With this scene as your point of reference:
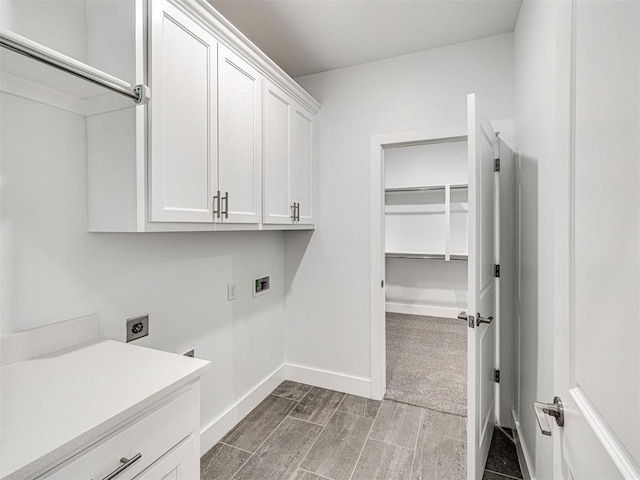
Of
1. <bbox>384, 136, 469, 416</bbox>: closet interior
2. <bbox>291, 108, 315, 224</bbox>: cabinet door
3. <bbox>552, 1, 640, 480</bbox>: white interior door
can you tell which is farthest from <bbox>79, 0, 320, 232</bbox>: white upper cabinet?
<bbox>384, 136, 469, 416</bbox>: closet interior

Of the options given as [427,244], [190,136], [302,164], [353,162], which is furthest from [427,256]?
[190,136]

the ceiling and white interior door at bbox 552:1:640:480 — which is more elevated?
the ceiling

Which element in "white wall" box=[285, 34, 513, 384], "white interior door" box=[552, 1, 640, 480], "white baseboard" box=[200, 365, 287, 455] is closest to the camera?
"white interior door" box=[552, 1, 640, 480]

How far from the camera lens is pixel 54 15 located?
1.21 meters

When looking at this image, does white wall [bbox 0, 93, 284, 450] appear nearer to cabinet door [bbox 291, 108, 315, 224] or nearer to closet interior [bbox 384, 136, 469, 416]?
cabinet door [bbox 291, 108, 315, 224]

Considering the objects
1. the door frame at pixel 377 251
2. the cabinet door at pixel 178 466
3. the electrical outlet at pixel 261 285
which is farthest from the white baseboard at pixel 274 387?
the cabinet door at pixel 178 466

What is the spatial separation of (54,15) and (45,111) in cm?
38

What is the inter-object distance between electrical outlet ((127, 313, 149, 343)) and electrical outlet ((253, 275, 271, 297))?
0.90m

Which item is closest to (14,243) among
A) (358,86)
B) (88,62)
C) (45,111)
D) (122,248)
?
(122,248)

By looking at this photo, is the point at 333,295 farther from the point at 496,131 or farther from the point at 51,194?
the point at 51,194

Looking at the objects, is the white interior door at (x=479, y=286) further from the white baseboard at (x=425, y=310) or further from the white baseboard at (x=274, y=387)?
the white baseboard at (x=425, y=310)

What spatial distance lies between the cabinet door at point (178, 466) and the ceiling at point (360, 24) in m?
2.15

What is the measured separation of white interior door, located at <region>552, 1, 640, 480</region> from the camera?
45 centimetres

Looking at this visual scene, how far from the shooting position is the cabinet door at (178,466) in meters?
0.93
